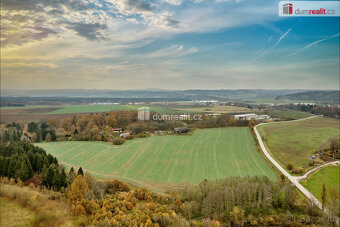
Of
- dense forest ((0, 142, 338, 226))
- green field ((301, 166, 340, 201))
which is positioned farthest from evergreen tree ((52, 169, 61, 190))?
green field ((301, 166, 340, 201))

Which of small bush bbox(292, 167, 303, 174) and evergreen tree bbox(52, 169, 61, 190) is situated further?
small bush bbox(292, 167, 303, 174)

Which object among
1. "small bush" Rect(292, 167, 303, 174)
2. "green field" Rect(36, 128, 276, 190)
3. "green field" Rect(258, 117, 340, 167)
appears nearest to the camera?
"small bush" Rect(292, 167, 303, 174)

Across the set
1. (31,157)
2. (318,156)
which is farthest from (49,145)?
(318,156)

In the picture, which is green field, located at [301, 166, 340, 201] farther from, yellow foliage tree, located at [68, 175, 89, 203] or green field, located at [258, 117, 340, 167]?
yellow foliage tree, located at [68, 175, 89, 203]

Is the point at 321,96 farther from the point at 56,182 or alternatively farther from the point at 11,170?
Result: the point at 11,170

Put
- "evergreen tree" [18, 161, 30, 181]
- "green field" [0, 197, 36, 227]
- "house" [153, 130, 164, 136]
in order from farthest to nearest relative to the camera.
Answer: "house" [153, 130, 164, 136], "evergreen tree" [18, 161, 30, 181], "green field" [0, 197, 36, 227]

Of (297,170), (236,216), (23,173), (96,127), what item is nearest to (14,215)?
(23,173)

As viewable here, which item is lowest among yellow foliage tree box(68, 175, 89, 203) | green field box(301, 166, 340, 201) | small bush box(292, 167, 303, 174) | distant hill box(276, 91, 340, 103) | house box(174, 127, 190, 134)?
green field box(301, 166, 340, 201)
